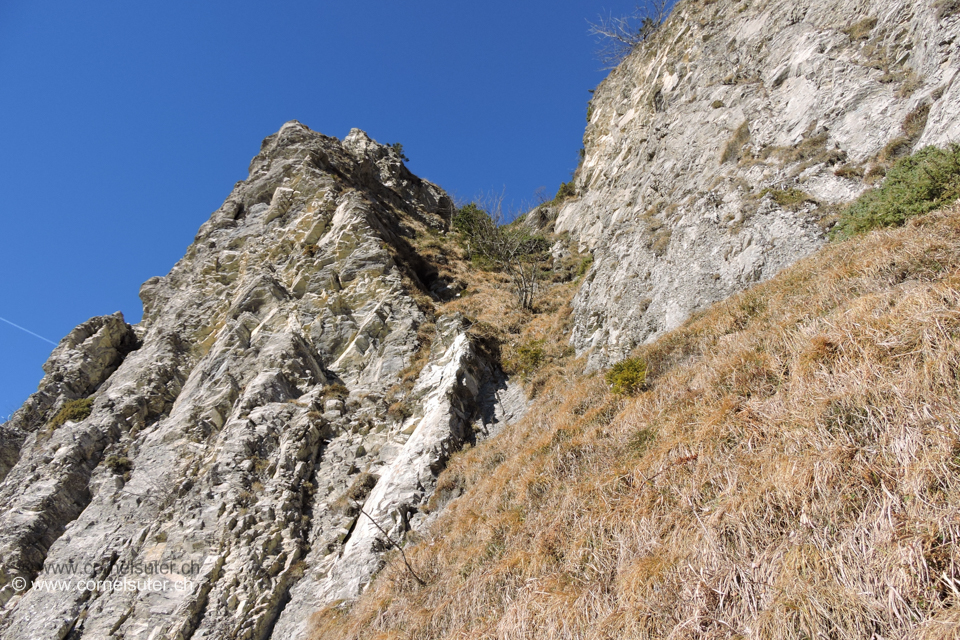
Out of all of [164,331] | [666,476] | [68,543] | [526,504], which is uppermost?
[164,331]

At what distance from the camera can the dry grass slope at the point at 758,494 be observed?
360 centimetres

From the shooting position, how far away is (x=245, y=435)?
14109 mm

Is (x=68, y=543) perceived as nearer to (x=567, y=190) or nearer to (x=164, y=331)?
(x=164, y=331)

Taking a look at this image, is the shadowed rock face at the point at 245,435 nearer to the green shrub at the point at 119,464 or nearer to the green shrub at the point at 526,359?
the green shrub at the point at 119,464

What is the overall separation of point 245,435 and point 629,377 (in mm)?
12078

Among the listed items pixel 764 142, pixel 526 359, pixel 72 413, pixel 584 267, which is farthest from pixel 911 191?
pixel 72 413

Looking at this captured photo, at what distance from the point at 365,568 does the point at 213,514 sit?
5.36m

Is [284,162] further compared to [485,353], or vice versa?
[284,162]

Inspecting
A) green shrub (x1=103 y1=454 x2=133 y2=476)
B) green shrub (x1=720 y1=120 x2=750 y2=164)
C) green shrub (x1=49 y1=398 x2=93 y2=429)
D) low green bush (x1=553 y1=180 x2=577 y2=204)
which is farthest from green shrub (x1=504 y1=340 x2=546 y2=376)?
low green bush (x1=553 y1=180 x2=577 y2=204)

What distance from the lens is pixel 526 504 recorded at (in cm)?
785

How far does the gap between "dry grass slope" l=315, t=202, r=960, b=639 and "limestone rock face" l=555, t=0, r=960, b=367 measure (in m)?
3.08

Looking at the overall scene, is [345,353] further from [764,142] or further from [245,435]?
[764,142]

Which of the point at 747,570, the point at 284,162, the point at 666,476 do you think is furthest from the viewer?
the point at 284,162

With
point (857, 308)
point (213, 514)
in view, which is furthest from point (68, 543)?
point (857, 308)
